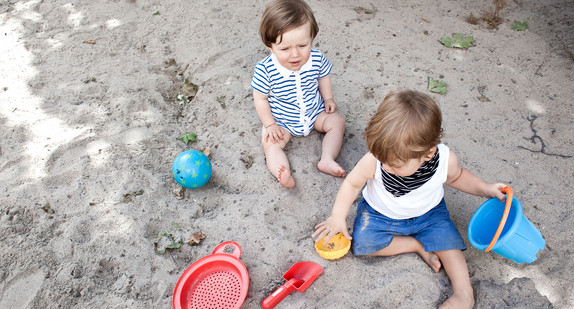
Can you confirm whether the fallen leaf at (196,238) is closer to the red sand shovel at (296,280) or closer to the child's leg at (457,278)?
the red sand shovel at (296,280)

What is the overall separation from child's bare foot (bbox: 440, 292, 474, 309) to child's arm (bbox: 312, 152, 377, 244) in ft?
1.64

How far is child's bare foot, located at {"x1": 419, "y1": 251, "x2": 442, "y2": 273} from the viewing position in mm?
1946

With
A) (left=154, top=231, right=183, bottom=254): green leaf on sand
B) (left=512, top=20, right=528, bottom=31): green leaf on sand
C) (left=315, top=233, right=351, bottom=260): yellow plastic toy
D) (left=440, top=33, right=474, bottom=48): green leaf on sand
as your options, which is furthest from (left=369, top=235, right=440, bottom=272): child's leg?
(left=512, top=20, right=528, bottom=31): green leaf on sand

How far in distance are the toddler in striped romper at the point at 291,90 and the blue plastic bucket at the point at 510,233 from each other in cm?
76

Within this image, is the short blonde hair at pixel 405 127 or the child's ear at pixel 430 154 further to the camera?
the child's ear at pixel 430 154

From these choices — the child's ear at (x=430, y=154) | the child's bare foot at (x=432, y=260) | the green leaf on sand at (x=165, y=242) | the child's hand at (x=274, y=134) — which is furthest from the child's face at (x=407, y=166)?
the green leaf on sand at (x=165, y=242)

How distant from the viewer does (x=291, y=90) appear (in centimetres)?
249

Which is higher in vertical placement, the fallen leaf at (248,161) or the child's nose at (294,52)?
the child's nose at (294,52)

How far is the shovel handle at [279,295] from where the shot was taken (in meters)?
1.78

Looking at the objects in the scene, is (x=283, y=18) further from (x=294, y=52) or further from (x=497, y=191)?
(x=497, y=191)

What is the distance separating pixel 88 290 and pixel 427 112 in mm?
1664

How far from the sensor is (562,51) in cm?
321

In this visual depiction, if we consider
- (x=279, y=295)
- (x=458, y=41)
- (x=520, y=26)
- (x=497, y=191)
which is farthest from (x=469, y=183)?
(x=520, y=26)

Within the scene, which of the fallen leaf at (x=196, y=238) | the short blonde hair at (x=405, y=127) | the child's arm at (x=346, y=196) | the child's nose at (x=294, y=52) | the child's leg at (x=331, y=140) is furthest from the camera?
the child's leg at (x=331, y=140)
